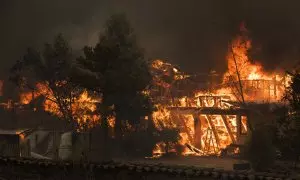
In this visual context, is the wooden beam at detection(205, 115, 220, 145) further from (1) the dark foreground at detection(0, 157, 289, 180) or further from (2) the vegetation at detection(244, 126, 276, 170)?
(1) the dark foreground at detection(0, 157, 289, 180)

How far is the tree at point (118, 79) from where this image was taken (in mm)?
32625

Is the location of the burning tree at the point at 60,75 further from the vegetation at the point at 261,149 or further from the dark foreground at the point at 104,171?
the dark foreground at the point at 104,171

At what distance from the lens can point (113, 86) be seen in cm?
3262

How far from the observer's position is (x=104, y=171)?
1666 centimetres

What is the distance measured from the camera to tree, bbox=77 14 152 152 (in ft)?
107

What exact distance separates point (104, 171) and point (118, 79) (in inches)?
656

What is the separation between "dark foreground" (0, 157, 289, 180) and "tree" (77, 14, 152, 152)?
48.0 feet

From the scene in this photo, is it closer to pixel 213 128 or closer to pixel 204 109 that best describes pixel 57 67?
pixel 204 109

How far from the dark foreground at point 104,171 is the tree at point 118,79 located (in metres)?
14.6

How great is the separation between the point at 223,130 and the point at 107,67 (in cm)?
1318

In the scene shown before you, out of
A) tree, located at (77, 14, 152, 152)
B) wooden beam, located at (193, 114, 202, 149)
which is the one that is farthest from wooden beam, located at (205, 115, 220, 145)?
tree, located at (77, 14, 152, 152)

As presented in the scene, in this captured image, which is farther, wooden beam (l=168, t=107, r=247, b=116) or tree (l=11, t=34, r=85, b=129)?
tree (l=11, t=34, r=85, b=129)

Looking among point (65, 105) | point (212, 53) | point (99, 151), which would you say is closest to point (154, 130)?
point (99, 151)

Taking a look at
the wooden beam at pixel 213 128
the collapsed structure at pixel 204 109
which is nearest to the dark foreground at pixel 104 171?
the collapsed structure at pixel 204 109
